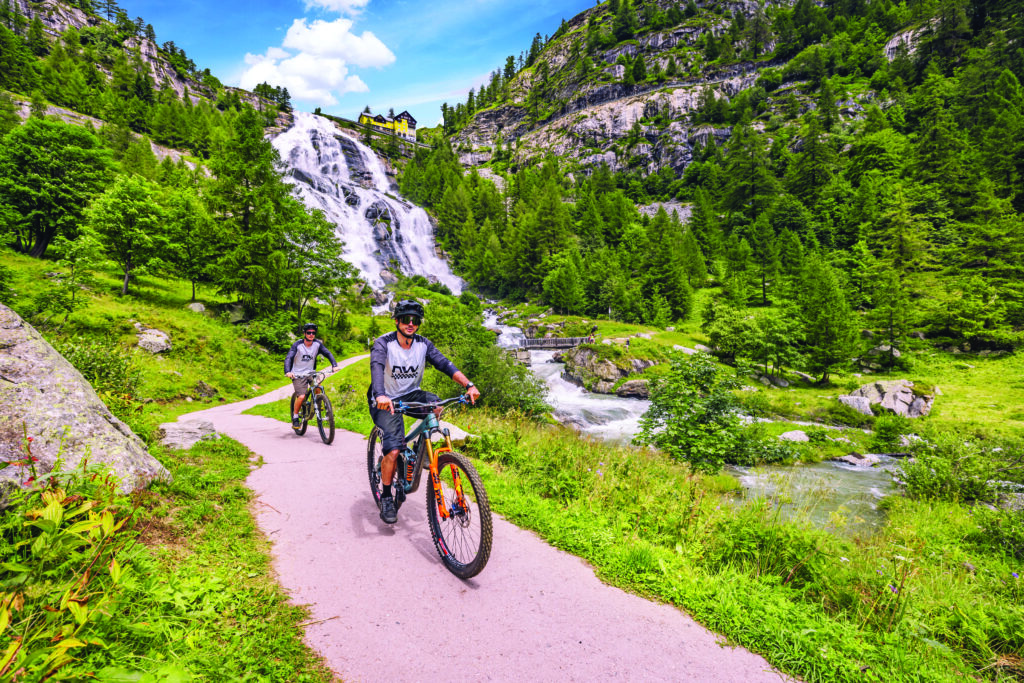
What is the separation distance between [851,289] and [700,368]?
45785mm

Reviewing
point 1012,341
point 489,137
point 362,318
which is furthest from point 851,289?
point 489,137

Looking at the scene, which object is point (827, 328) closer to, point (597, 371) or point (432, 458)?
point (597, 371)

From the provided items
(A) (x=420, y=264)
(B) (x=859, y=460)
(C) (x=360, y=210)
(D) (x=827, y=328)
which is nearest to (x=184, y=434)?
(B) (x=859, y=460)

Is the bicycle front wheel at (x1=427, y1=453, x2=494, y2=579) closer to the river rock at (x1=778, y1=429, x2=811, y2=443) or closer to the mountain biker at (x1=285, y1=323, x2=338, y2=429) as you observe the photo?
the mountain biker at (x1=285, y1=323, x2=338, y2=429)

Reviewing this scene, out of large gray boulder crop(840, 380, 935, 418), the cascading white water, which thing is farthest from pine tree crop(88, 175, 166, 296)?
large gray boulder crop(840, 380, 935, 418)

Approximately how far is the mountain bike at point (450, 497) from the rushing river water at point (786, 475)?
396cm

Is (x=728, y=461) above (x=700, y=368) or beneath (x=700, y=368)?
beneath

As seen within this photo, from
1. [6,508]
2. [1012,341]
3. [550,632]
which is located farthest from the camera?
[1012,341]

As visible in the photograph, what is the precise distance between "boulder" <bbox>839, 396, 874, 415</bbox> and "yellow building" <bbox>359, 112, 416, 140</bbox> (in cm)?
16829

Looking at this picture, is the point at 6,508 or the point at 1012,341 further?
the point at 1012,341

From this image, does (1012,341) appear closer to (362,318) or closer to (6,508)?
(6,508)

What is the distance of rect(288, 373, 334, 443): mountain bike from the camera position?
8.71 meters

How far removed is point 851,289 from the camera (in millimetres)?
44500

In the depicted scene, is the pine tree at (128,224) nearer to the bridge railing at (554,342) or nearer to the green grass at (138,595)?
the green grass at (138,595)
